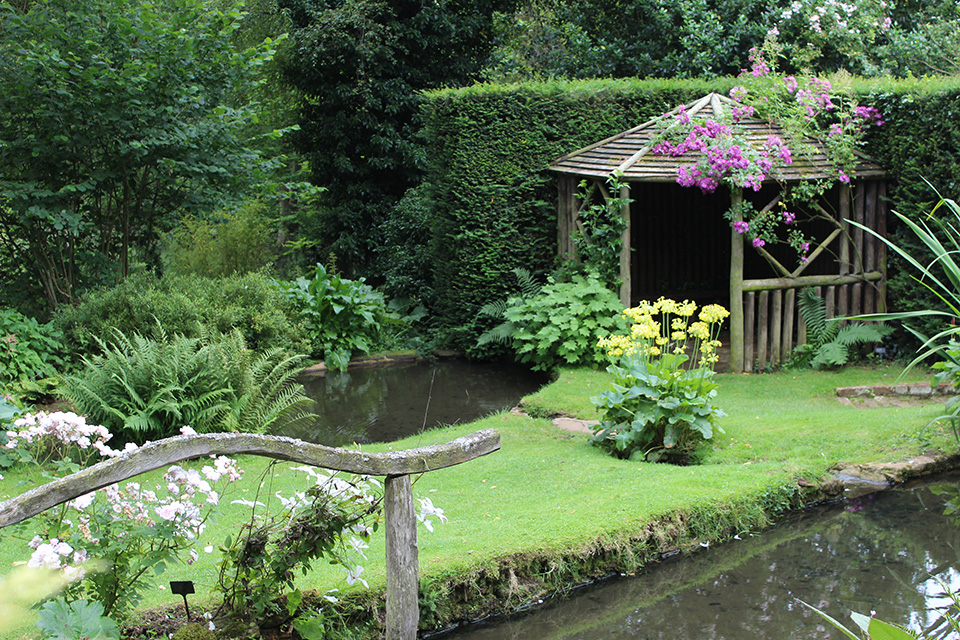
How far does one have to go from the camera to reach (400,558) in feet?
11.2

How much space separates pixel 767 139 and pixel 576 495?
18.4 ft

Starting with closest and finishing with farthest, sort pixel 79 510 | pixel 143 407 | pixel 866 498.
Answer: pixel 79 510
pixel 866 498
pixel 143 407

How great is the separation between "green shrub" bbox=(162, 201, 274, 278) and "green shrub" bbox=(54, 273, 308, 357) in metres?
4.75

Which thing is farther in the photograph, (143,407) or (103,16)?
(103,16)

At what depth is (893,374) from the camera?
28.7 feet

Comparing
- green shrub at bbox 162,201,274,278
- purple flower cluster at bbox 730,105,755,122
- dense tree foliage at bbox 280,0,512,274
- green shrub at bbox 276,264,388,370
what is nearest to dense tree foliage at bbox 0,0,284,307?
green shrub at bbox 276,264,388,370

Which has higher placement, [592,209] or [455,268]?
[592,209]

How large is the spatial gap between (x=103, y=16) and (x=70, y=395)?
4815 mm

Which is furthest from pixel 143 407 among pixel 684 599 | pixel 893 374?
pixel 893 374

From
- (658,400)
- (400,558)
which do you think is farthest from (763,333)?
(400,558)

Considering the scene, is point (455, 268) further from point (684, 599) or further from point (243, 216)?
point (684, 599)

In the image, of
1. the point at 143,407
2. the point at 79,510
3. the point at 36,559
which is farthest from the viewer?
the point at 143,407

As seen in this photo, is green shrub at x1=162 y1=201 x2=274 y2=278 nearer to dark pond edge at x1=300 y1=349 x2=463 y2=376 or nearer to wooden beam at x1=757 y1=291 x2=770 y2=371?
dark pond edge at x1=300 y1=349 x2=463 y2=376

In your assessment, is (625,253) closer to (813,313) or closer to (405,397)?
(813,313)
